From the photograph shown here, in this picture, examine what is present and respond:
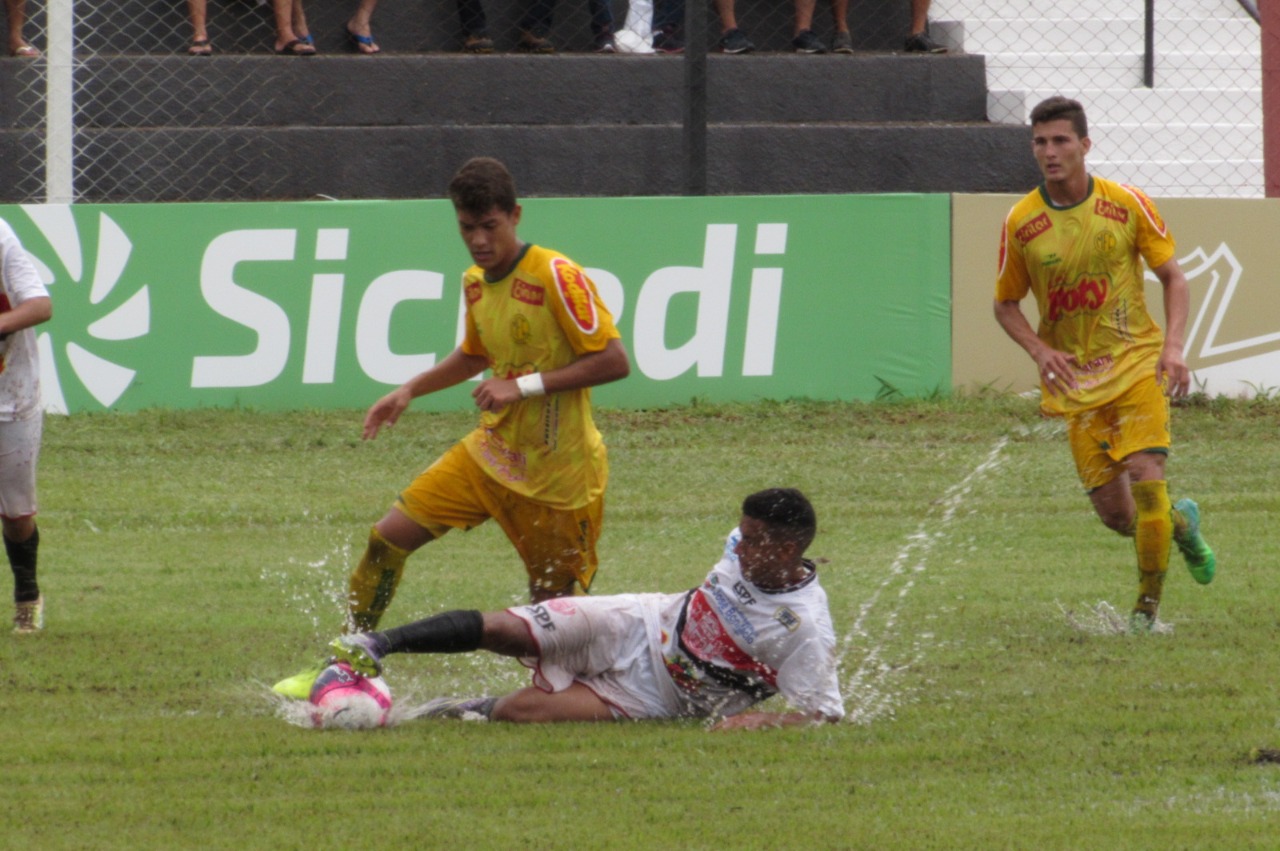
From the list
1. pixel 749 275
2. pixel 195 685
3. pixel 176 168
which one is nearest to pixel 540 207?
pixel 749 275

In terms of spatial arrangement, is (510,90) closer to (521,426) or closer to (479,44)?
(479,44)

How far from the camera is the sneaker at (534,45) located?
1714cm

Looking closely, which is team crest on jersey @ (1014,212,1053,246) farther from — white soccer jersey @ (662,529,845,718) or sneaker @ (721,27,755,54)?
sneaker @ (721,27,755,54)

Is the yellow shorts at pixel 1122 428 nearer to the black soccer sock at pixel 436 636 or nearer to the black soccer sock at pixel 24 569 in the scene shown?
the black soccer sock at pixel 436 636

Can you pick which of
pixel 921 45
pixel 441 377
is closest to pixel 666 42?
pixel 921 45

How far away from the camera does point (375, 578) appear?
260 inches

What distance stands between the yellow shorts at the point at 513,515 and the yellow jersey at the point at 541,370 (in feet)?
0.18

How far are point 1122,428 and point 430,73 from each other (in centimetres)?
1043

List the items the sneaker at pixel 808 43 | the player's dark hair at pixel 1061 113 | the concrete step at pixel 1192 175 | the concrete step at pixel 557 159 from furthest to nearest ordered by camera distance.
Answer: the concrete step at pixel 1192 175, the sneaker at pixel 808 43, the concrete step at pixel 557 159, the player's dark hair at pixel 1061 113

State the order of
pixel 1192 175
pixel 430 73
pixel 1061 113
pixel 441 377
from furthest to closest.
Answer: pixel 1192 175 < pixel 430 73 < pixel 1061 113 < pixel 441 377

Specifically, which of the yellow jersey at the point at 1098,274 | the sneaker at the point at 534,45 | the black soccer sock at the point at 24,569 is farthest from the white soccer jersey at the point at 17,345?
the sneaker at the point at 534,45

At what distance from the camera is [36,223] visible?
1267 centimetres

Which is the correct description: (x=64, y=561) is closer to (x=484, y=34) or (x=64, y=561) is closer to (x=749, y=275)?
(x=749, y=275)

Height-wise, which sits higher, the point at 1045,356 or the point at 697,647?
the point at 1045,356
